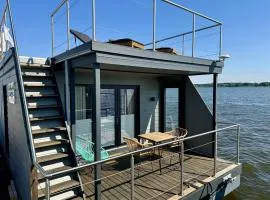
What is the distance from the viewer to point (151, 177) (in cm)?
513

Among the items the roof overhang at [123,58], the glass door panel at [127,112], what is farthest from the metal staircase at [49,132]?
the glass door panel at [127,112]

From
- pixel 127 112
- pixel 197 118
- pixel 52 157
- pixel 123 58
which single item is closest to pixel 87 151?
pixel 52 157

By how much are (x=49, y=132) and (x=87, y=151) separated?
1.25m

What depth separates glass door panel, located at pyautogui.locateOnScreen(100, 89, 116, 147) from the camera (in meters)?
6.76

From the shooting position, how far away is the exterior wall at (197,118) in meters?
7.08

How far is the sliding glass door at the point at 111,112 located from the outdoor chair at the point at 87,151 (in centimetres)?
41

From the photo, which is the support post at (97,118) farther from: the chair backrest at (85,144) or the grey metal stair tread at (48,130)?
the chair backrest at (85,144)

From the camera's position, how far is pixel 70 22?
15.6ft

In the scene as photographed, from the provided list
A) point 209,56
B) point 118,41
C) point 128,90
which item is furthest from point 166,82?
point 118,41

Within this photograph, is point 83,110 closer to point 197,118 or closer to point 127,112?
point 127,112

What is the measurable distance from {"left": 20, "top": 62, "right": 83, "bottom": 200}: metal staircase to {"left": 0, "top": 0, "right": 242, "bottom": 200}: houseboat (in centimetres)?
2

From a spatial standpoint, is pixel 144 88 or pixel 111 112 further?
pixel 144 88

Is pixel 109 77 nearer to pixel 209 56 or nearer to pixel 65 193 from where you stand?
pixel 209 56

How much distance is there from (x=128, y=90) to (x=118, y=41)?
2813 mm
